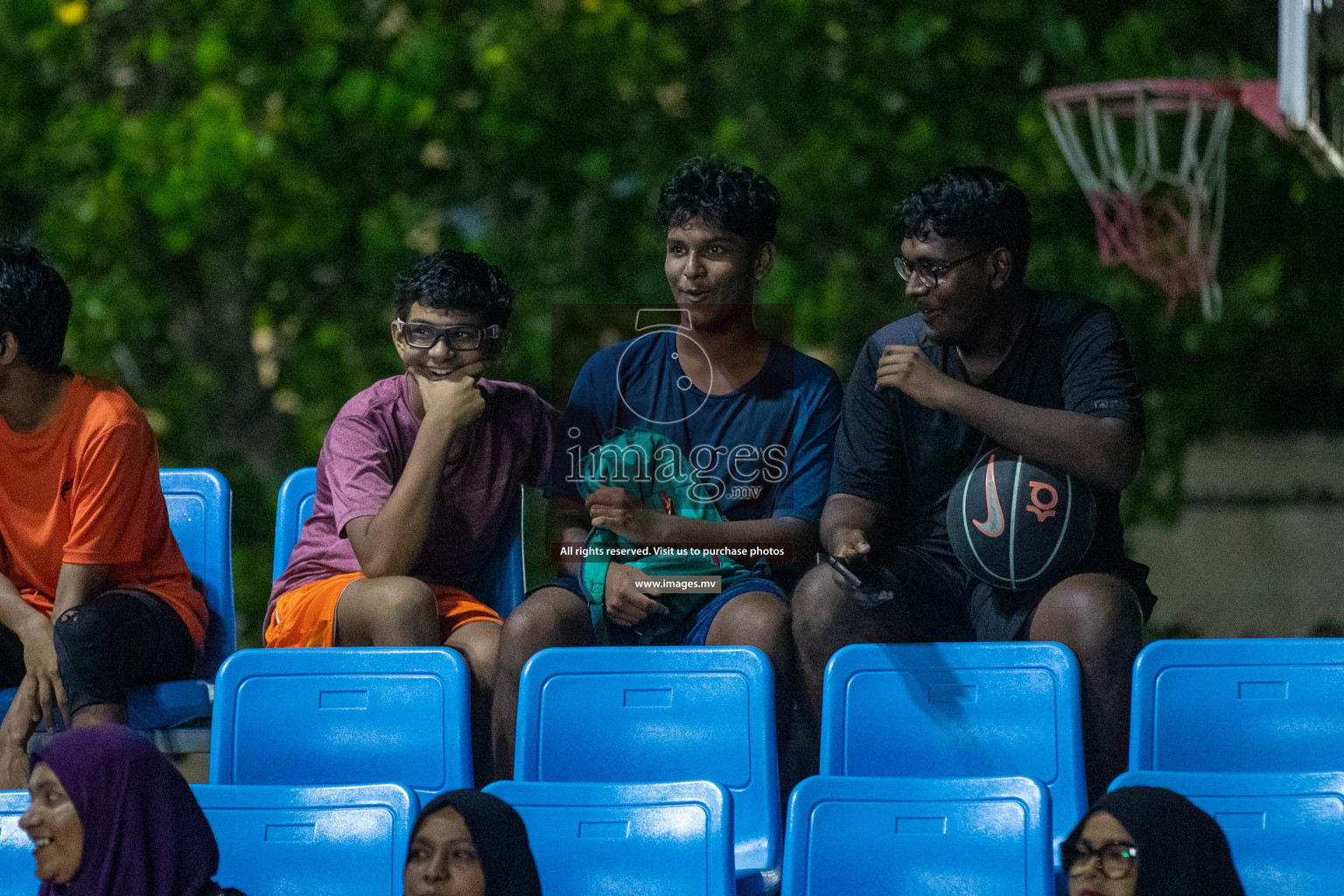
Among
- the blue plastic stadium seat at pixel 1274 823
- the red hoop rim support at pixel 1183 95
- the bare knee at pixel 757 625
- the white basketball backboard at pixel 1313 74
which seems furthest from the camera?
the red hoop rim support at pixel 1183 95

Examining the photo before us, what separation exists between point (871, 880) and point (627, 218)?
4.98 m

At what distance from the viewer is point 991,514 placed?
2322mm

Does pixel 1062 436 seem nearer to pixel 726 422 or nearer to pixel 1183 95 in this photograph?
pixel 726 422

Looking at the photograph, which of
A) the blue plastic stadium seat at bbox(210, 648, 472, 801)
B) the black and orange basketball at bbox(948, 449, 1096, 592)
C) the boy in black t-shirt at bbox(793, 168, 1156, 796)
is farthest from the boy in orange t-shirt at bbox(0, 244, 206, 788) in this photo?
the black and orange basketball at bbox(948, 449, 1096, 592)

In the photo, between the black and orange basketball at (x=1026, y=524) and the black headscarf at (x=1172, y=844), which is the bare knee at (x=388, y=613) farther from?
the black headscarf at (x=1172, y=844)

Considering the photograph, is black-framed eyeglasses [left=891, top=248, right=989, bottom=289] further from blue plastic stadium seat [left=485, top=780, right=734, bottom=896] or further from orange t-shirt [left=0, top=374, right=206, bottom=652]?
orange t-shirt [left=0, top=374, right=206, bottom=652]

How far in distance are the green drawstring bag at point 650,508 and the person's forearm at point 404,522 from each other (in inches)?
10.2

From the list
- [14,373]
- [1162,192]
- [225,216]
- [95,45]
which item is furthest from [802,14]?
[14,373]

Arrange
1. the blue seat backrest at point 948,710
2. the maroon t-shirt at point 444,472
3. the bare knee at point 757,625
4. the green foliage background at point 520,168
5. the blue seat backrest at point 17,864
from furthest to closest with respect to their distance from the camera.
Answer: the green foliage background at point 520,168 < the maroon t-shirt at point 444,472 < the bare knee at point 757,625 < the blue seat backrest at point 948,710 < the blue seat backrest at point 17,864

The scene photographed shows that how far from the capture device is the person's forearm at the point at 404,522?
2490mm

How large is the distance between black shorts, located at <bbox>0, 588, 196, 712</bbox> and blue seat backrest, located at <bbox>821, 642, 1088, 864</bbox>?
3.85 feet

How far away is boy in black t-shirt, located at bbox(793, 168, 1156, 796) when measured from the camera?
229cm

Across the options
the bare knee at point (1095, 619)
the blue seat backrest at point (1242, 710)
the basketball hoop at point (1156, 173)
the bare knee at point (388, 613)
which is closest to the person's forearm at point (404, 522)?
the bare knee at point (388, 613)

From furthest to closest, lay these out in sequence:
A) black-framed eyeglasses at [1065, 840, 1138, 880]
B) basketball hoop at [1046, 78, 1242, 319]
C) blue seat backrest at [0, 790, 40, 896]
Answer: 1. basketball hoop at [1046, 78, 1242, 319]
2. blue seat backrest at [0, 790, 40, 896]
3. black-framed eyeglasses at [1065, 840, 1138, 880]
